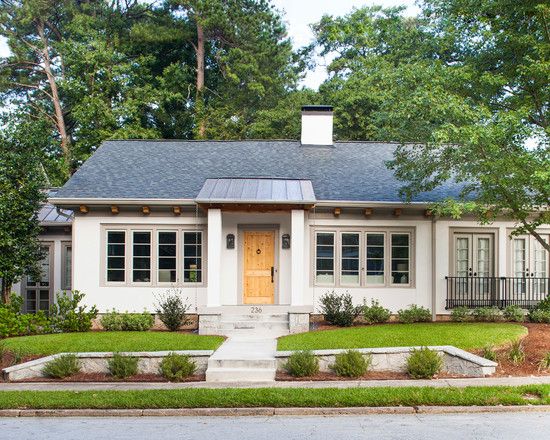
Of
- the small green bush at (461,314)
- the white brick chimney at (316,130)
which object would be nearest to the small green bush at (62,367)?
the small green bush at (461,314)

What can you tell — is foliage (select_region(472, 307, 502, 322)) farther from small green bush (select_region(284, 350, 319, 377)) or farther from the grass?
small green bush (select_region(284, 350, 319, 377))

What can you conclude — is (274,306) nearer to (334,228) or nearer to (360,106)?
(334,228)

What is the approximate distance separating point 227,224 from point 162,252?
1.88m

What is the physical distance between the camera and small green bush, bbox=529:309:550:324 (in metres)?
14.6

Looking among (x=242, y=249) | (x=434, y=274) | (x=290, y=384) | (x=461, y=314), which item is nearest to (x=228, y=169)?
(x=242, y=249)

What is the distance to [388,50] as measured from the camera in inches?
1351

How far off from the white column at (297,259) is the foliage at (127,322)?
3662mm

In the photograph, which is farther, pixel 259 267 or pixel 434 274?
pixel 259 267

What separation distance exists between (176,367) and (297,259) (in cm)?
494

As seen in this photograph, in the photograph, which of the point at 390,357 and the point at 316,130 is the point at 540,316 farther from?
the point at 316,130

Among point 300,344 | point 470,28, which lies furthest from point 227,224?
point 470,28

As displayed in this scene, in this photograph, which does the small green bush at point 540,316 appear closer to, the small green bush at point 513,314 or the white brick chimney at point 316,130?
the small green bush at point 513,314

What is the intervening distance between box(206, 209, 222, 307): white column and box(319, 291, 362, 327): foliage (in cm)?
271

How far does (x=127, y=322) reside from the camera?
14531 mm
